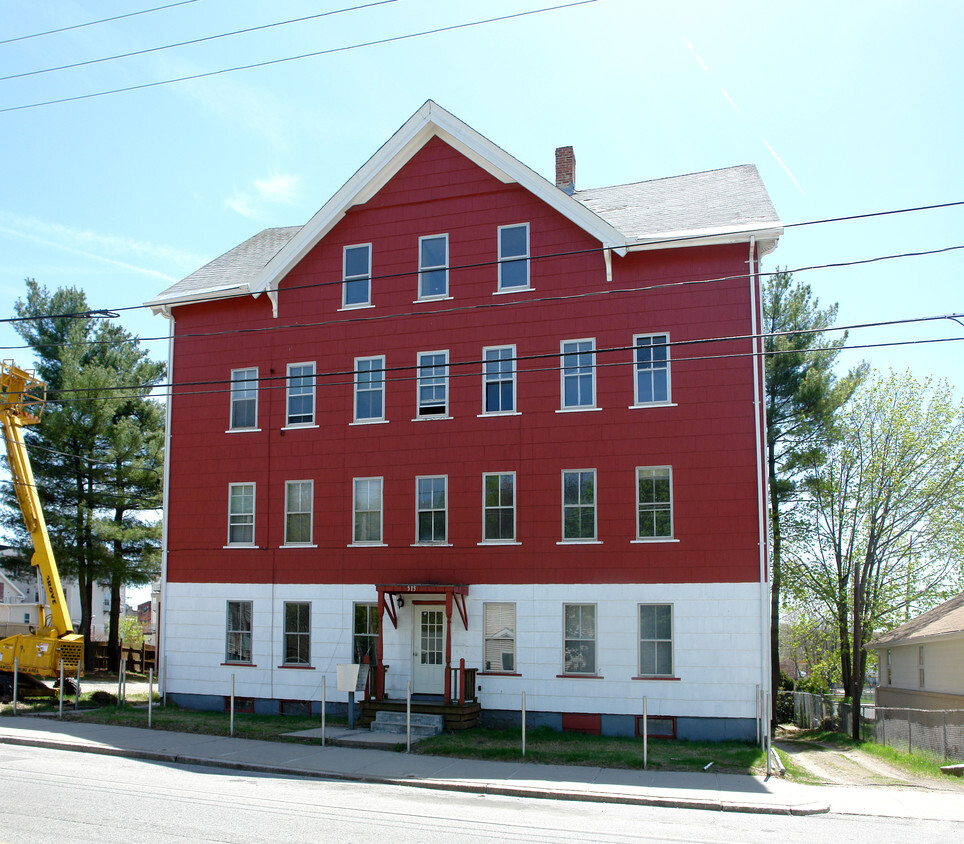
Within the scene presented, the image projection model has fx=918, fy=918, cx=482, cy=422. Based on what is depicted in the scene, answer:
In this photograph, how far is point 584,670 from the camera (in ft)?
68.8

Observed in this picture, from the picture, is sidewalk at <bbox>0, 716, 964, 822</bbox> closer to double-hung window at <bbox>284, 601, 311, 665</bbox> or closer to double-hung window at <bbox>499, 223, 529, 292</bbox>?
double-hung window at <bbox>284, 601, 311, 665</bbox>

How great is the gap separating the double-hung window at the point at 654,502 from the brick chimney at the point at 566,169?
9336 mm

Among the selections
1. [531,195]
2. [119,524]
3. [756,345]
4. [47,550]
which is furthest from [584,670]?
[119,524]

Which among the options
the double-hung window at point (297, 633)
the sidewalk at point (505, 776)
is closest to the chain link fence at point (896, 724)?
the sidewalk at point (505, 776)

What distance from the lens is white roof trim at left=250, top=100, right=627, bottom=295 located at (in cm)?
2175

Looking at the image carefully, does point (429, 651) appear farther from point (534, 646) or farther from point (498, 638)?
point (534, 646)

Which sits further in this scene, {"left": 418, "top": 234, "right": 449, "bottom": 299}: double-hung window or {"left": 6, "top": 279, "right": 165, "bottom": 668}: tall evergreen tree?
{"left": 6, "top": 279, "right": 165, "bottom": 668}: tall evergreen tree

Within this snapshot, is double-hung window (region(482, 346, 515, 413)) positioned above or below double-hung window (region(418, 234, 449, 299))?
below

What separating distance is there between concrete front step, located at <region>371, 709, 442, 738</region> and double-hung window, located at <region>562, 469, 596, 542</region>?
200 inches

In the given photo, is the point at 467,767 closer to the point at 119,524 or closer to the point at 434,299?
the point at 434,299

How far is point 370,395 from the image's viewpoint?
23.7 metres

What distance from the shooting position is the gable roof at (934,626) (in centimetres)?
2839

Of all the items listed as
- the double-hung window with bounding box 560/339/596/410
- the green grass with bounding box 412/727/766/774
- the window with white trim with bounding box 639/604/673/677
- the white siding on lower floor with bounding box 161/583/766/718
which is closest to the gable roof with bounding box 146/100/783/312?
the double-hung window with bounding box 560/339/596/410

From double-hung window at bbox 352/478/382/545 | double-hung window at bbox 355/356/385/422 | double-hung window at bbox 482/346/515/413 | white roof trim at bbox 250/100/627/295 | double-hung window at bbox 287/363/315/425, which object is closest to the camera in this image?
white roof trim at bbox 250/100/627/295
